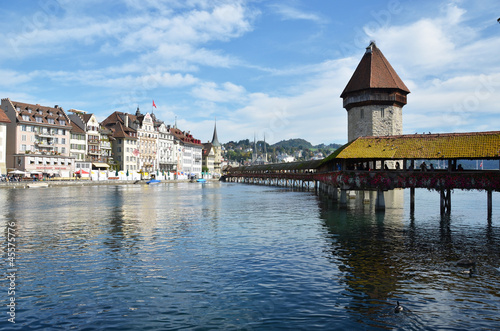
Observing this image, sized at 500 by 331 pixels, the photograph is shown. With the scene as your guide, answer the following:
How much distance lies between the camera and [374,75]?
220 feet

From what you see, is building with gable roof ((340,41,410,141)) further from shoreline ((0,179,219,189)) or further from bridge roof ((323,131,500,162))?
shoreline ((0,179,219,189))

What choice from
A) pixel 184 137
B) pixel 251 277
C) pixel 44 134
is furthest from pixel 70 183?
pixel 184 137

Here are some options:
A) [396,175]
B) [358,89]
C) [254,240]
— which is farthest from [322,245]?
[358,89]

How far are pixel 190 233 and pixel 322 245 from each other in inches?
342

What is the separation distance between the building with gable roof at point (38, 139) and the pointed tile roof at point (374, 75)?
6625cm

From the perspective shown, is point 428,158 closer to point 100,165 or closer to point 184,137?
point 100,165

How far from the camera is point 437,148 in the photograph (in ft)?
109

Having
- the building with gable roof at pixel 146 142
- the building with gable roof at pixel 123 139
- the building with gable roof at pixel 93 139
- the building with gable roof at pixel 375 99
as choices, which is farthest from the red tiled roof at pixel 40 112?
the building with gable roof at pixel 375 99

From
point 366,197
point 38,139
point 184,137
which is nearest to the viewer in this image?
point 366,197

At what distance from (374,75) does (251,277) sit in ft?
190

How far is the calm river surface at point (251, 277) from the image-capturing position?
38.2 ft

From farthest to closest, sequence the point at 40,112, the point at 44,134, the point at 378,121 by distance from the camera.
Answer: the point at 40,112 < the point at 44,134 < the point at 378,121

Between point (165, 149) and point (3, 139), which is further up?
point (165, 149)

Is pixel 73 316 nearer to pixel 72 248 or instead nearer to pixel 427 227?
pixel 72 248
